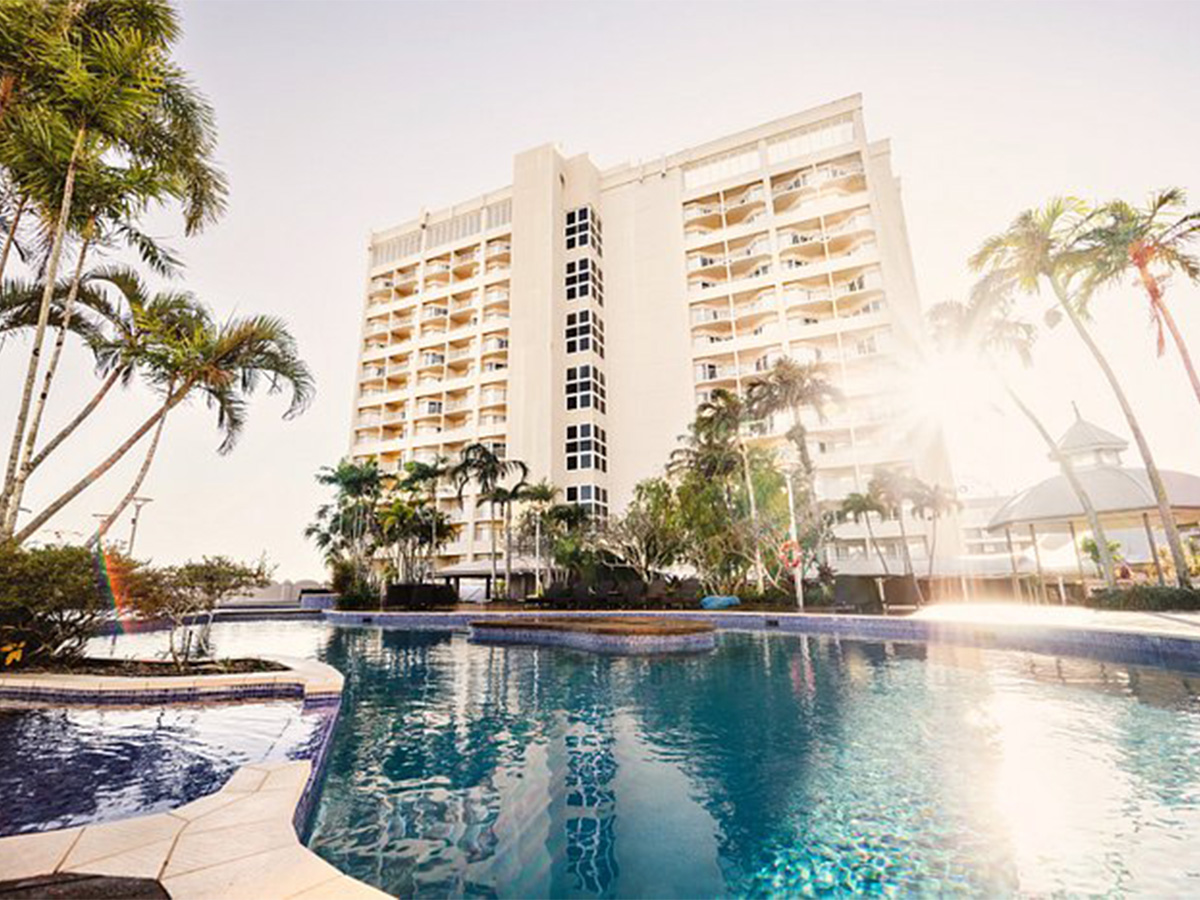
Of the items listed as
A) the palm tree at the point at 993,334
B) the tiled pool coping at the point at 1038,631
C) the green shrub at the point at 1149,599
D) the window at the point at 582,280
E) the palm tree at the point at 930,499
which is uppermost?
the window at the point at 582,280

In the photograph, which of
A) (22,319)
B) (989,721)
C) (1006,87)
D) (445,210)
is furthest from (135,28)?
(445,210)

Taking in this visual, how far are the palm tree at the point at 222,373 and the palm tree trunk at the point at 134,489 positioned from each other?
0.29ft

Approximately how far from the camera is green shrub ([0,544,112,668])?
6.66 metres

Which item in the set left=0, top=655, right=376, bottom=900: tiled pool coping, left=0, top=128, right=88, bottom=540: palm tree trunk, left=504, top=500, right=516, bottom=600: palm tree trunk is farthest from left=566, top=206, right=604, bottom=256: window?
left=0, top=655, right=376, bottom=900: tiled pool coping

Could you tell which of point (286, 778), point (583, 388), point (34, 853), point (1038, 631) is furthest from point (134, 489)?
point (583, 388)

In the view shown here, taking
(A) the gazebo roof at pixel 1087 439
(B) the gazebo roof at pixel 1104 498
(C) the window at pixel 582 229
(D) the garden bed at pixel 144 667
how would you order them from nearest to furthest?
(D) the garden bed at pixel 144 667
(B) the gazebo roof at pixel 1104 498
(A) the gazebo roof at pixel 1087 439
(C) the window at pixel 582 229

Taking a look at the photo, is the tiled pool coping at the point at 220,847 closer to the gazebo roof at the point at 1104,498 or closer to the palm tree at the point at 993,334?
the palm tree at the point at 993,334

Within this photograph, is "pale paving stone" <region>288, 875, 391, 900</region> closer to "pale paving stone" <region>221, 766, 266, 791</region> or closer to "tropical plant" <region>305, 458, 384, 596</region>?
"pale paving stone" <region>221, 766, 266, 791</region>

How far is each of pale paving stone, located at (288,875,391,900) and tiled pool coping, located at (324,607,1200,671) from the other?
12.4 meters

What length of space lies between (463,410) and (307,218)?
24.6 metres

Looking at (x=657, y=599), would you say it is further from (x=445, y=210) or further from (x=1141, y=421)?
(x=445, y=210)

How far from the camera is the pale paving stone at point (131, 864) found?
2203 mm

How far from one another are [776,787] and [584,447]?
33.0 metres

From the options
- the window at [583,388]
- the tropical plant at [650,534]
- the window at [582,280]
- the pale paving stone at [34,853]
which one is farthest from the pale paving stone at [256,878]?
the window at [582,280]
